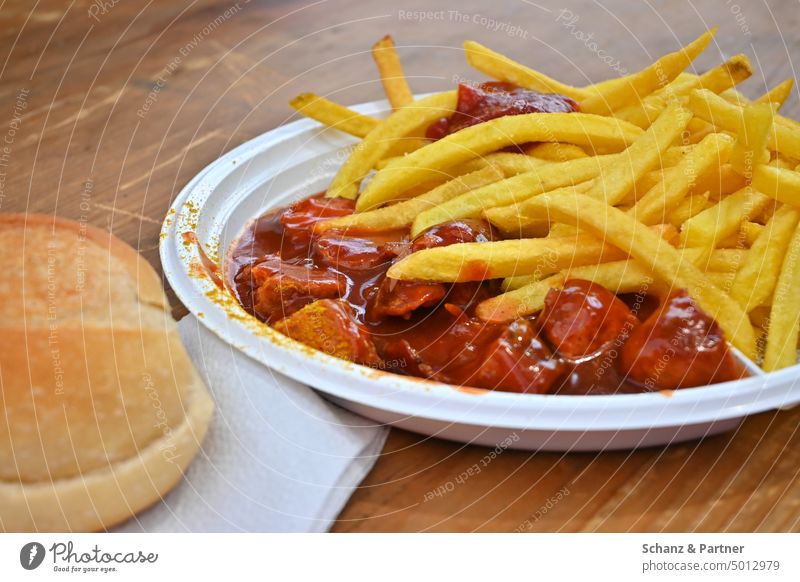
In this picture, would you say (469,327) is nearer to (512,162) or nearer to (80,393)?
(512,162)

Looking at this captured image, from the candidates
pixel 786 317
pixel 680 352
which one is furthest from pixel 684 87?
pixel 680 352

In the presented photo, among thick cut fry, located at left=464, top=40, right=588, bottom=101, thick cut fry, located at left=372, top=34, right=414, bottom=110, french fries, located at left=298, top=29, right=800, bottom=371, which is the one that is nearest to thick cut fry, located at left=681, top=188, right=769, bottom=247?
french fries, located at left=298, top=29, right=800, bottom=371

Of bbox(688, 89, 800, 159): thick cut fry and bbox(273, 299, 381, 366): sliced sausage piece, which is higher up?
bbox(688, 89, 800, 159): thick cut fry

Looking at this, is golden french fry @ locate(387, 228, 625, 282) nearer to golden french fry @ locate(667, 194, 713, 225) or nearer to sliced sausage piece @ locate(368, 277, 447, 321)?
sliced sausage piece @ locate(368, 277, 447, 321)

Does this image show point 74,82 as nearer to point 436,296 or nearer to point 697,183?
point 436,296
